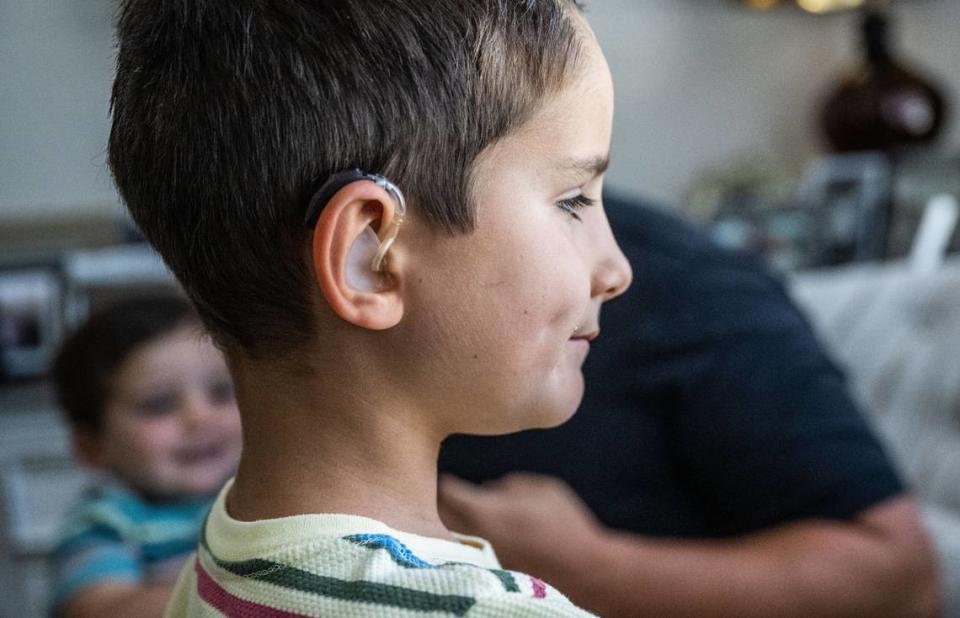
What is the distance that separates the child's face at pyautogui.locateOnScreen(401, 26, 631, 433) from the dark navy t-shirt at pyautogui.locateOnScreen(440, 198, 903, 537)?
20.7 inches

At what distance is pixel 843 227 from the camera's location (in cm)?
285

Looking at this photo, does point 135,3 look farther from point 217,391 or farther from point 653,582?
point 217,391

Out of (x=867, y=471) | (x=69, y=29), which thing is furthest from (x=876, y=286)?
(x=69, y=29)

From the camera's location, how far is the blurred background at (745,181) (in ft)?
5.62

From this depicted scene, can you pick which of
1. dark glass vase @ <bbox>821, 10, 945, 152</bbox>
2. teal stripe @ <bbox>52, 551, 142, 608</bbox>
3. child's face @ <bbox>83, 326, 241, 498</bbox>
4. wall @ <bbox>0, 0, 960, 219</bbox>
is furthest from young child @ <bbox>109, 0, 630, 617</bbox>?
wall @ <bbox>0, 0, 960, 219</bbox>

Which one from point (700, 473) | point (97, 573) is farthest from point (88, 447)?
point (700, 473)

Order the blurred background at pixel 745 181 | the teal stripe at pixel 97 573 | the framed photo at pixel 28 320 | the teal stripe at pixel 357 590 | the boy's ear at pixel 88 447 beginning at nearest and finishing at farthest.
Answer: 1. the teal stripe at pixel 357 590
2. the teal stripe at pixel 97 573
3. the boy's ear at pixel 88 447
4. the blurred background at pixel 745 181
5. the framed photo at pixel 28 320

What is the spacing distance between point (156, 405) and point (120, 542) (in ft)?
0.78

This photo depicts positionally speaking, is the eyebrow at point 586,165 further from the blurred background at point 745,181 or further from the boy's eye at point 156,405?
the blurred background at point 745,181

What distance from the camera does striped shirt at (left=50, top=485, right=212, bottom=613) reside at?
1.19 m

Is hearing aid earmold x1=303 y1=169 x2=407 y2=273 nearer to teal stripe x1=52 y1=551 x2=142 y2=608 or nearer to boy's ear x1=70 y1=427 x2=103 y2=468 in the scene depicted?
teal stripe x1=52 y1=551 x2=142 y2=608

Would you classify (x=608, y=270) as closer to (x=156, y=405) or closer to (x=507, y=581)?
(x=507, y=581)

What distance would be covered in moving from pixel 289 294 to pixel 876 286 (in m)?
1.39

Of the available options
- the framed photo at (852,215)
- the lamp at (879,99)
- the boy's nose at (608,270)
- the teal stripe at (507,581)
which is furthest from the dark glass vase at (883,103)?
the teal stripe at (507,581)
